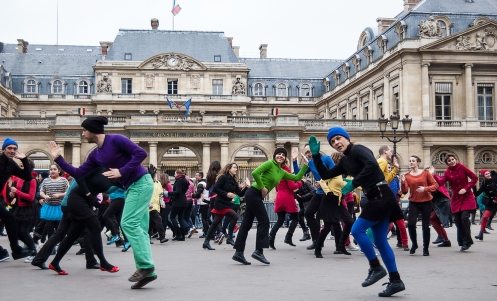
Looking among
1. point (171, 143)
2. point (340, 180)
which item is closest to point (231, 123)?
point (171, 143)

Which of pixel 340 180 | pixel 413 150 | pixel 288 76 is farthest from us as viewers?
pixel 288 76

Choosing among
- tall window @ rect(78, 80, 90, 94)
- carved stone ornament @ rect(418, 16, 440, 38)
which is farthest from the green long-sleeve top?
tall window @ rect(78, 80, 90, 94)

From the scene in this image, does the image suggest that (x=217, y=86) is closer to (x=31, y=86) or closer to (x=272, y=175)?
(x=31, y=86)

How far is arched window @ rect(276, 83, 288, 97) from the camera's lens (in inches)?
2677

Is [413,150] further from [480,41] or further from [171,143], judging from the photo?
[171,143]

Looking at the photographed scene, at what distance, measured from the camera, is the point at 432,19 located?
1748 inches

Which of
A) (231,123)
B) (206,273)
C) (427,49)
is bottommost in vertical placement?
(206,273)

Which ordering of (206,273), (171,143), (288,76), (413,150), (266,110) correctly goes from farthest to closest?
1. (288,76)
2. (266,110)
3. (413,150)
4. (171,143)
5. (206,273)

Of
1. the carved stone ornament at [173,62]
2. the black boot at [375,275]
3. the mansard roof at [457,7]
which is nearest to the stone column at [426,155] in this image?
the mansard roof at [457,7]

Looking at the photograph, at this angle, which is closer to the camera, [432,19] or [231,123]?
[231,123]

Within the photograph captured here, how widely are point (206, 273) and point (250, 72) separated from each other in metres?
59.1

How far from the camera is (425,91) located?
43938 mm

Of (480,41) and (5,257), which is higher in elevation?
(480,41)

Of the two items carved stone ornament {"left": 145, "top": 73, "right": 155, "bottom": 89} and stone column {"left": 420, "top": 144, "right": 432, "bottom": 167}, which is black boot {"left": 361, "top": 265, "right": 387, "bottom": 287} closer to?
stone column {"left": 420, "top": 144, "right": 432, "bottom": 167}
